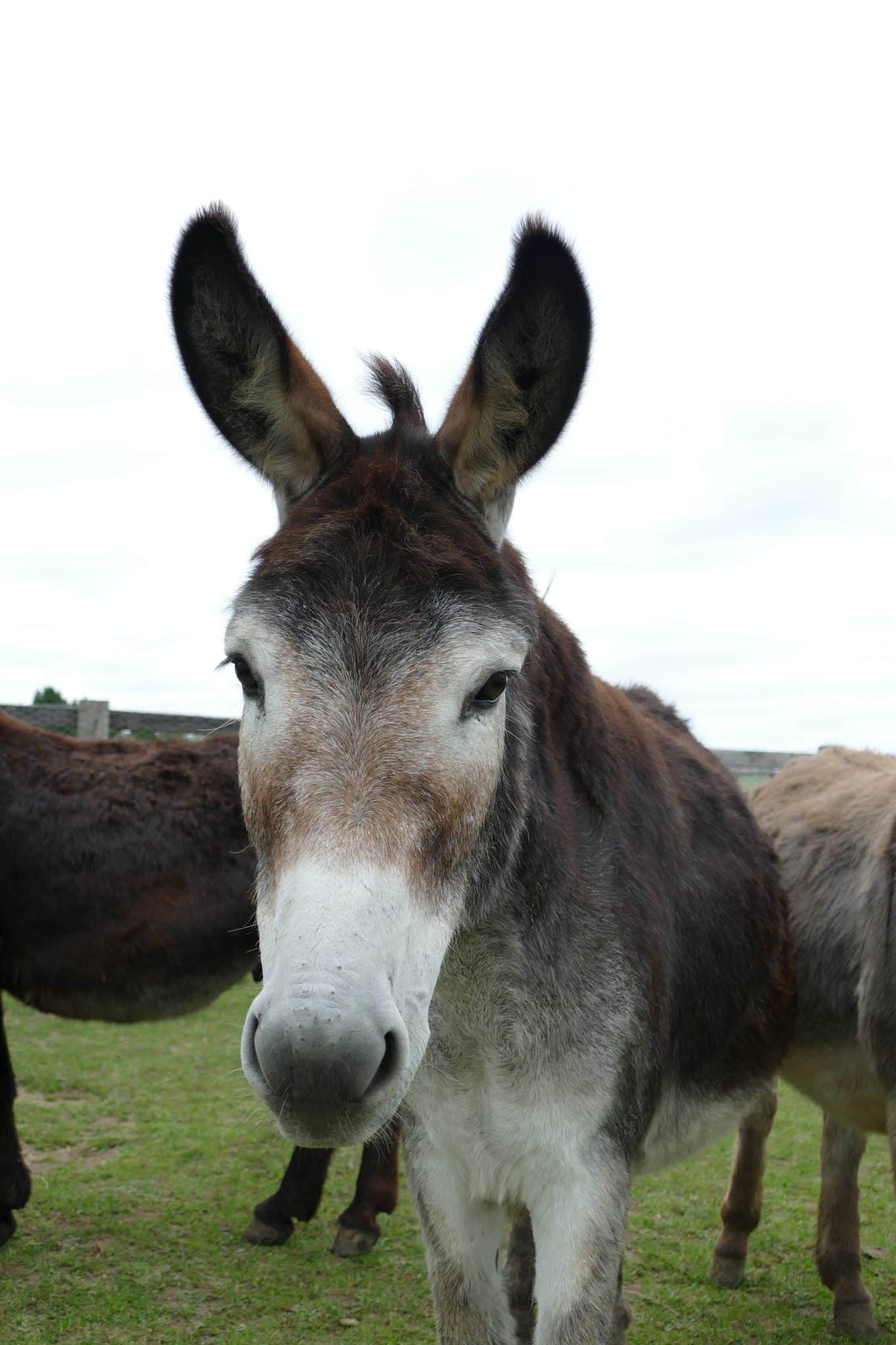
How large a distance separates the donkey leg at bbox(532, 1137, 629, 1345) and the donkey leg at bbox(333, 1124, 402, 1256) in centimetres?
239

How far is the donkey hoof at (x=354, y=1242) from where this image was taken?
5082 millimetres

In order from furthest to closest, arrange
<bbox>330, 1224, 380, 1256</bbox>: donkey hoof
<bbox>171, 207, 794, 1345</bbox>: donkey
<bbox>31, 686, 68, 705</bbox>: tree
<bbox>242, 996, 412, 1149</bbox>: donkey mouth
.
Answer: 1. <bbox>31, 686, 68, 705</bbox>: tree
2. <bbox>330, 1224, 380, 1256</bbox>: donkey hoof
3. <bbox>171, 207, 794, 1345</bbox>: donkey
4. <bbox>242, 996, 412, 1149</bbox>: donkey mouth

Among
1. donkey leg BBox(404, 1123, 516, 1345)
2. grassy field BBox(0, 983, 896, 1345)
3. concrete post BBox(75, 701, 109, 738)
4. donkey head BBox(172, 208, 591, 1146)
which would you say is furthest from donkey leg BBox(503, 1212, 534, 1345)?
concrete post BBox(75, 701, 109, 738)

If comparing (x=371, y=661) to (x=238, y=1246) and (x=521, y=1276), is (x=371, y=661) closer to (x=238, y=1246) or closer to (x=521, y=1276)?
(x=521, y=1276)

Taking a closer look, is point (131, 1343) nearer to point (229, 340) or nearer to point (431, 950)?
point (431, 950)

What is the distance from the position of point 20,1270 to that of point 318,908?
4.09 m

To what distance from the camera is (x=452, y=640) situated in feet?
7.06

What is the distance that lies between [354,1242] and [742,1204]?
1801mm

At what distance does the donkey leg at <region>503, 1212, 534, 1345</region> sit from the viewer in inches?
154

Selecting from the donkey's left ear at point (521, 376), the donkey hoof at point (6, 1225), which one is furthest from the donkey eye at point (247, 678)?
the donkey hoof at point (6, 1225)

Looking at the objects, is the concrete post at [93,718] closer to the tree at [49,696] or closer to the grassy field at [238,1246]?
the grassy field at [238,1246]

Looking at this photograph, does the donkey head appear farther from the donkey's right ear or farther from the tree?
the tree

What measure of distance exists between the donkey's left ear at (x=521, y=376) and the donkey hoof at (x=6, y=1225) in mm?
4273

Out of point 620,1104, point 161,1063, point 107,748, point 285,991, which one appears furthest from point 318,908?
point 161,1063
